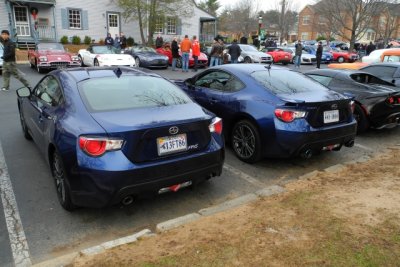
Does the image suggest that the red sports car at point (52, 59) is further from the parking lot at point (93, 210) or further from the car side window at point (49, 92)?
the car side window at point (49, 92)

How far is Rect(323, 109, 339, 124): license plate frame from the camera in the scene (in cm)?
495

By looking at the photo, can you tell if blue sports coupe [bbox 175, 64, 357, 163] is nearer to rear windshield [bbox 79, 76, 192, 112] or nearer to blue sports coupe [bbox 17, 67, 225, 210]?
blue sports coupe [bbox 17, 67, 225, 210]

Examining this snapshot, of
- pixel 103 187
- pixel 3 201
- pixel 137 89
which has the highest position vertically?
pixel 137 89

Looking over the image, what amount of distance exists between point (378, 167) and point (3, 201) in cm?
503

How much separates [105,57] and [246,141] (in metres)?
12.4

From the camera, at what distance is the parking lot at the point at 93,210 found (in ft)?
11.1

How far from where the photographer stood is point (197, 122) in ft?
12.3

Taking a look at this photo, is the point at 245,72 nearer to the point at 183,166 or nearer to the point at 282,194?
the point at 282,194

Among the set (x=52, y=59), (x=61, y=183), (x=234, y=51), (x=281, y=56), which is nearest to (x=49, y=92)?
(x=61, y=183)

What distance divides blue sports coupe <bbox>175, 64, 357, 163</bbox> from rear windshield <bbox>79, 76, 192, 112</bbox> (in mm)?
1261

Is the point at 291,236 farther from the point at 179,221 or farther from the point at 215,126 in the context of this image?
the point at 215,126

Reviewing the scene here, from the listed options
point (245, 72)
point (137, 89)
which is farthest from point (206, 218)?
Answer: point (245, 72)

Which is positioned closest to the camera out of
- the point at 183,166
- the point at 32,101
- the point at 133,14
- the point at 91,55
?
the point at 183,166

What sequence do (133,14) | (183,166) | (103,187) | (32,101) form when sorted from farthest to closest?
(133,14) < (32,101) < (183,166) < (103,187)
